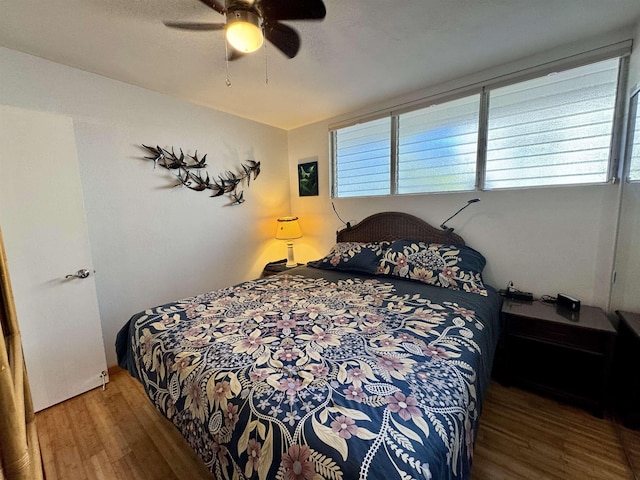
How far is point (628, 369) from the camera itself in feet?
5.30

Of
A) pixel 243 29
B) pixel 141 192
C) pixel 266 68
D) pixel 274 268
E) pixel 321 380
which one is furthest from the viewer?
pixel 274 268

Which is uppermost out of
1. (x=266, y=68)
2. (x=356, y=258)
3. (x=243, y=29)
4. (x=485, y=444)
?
(x=266, y=68)

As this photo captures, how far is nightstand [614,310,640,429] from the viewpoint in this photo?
4.88 ft

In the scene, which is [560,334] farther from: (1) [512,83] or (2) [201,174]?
(2) [201,174]

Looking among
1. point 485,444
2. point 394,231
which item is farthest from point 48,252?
point 485,444

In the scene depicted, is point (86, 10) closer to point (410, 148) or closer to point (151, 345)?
point (151, 345)

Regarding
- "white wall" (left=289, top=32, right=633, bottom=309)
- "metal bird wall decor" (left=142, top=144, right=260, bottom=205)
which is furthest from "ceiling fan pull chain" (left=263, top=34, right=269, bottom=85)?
"white wall" (left=289, top=32, right=633, bottom=309)

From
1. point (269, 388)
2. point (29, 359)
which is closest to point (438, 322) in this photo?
point (269, 388)

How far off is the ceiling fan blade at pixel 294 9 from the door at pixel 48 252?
1642 millimetres

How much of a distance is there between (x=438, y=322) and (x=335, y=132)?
259cm

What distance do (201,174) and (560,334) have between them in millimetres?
3314

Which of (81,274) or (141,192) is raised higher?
(141,192)

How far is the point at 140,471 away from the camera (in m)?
1.41

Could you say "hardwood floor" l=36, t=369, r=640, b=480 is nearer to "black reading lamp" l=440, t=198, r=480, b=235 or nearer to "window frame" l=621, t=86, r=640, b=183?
"black reading lamp" l=440, t=198, r=480, b=235
